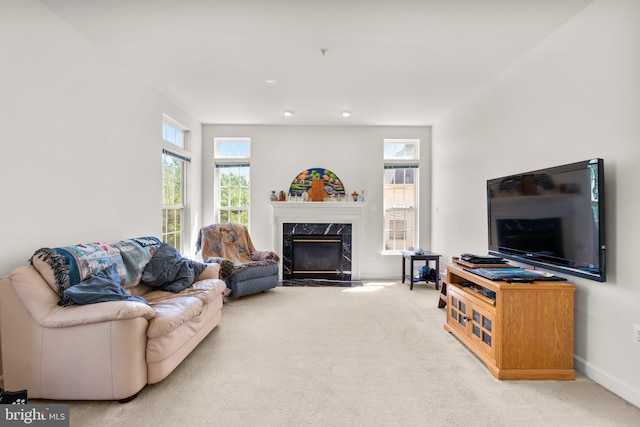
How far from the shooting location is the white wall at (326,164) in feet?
18.6

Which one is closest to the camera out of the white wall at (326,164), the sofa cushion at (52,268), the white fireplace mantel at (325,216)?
the sofa cushion at (52,268)

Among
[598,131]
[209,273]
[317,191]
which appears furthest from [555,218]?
[317,191]

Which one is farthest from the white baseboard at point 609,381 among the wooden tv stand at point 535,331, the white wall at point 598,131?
the wooden tv stand at point 535,331

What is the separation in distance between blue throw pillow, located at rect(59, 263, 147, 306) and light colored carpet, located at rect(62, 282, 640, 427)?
62 centimetres

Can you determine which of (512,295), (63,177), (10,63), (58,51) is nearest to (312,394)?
(512,295)

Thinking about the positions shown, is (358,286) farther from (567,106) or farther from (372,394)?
(567,106)

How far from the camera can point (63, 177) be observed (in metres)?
2.59

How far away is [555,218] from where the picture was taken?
8.09ft

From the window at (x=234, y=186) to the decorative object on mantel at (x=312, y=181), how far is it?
82 centimetres

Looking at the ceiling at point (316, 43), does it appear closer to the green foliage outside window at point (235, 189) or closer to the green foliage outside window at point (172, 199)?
the green foliage outside window at point (172, 199)

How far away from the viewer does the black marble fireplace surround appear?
18.3 feet

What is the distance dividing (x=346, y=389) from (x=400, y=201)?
4.10 m

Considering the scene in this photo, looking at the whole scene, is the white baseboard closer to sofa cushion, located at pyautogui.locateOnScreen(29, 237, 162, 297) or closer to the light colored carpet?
the light colored carpet

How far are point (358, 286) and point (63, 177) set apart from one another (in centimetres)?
393
